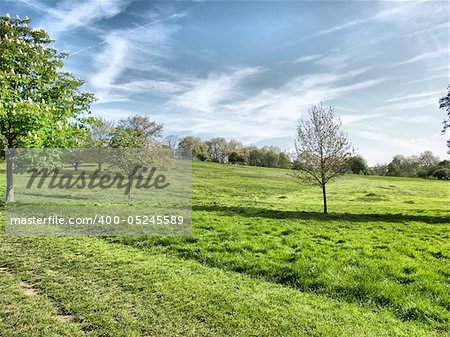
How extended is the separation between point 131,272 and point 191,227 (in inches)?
252

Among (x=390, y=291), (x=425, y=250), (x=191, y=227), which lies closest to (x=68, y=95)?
(x=191, y=227)

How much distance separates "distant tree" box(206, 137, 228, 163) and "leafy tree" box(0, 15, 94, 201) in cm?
9381

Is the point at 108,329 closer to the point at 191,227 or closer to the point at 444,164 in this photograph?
the point at 191,227

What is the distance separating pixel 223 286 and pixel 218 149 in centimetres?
11250

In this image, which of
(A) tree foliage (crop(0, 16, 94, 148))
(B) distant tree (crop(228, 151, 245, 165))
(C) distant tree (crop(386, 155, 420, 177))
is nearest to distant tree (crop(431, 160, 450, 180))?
(C) distant tree (crop(386, 155, 420, 177))

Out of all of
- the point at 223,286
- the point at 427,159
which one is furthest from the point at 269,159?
the point at 223,286

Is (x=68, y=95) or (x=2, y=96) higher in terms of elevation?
(x=68, y=95)

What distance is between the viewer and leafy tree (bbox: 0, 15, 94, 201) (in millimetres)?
15930

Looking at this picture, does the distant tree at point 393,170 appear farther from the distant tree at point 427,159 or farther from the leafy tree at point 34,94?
the leafy tree at point 34,94

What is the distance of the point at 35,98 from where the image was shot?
18.0 meters

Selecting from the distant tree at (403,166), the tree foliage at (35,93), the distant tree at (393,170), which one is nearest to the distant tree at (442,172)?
the distant tree at (403,166)

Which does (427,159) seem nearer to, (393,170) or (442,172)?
(393,170)

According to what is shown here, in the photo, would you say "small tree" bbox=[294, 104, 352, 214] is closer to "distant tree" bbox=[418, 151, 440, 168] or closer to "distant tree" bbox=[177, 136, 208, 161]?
"distant tree" bbox=[177, 136, 208, 161]

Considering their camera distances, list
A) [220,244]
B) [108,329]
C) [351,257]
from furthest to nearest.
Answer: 1. [220,244]
2. [351,257]
3. [108,329]
